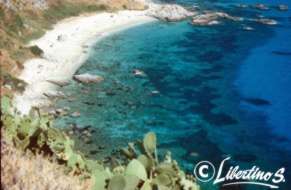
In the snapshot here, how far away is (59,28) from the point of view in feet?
315

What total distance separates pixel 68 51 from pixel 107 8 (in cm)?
2951

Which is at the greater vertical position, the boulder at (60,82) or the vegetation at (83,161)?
the vegetation at (83,161)

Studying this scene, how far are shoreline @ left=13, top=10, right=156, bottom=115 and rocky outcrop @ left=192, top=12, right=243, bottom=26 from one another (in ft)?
28.6

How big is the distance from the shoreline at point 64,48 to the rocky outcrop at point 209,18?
28.6 ft

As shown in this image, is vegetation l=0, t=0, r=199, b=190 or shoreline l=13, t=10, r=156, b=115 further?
shoreline l=13, t=10, r=156, b=115

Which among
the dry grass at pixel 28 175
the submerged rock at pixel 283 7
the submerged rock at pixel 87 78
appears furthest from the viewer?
the submerged rock at pixel 283 7

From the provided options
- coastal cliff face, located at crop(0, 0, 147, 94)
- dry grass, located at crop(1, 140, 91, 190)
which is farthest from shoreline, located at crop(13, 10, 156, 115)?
dry grass, located at crop(1, 140, 91, 190)

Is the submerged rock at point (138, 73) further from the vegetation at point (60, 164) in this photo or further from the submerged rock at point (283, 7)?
the vegetation at point (60, 164)

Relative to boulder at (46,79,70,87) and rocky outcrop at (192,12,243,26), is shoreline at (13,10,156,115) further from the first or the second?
rocky outcrop at (192,12,243,26)

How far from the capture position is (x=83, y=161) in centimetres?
1337

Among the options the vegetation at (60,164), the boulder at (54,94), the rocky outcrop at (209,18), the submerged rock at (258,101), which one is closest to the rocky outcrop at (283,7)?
the rocky outcrop at (209,18)

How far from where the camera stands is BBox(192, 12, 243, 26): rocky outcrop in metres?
108

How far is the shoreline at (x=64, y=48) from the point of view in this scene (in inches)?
2566

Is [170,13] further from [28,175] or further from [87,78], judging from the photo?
[28,175]
